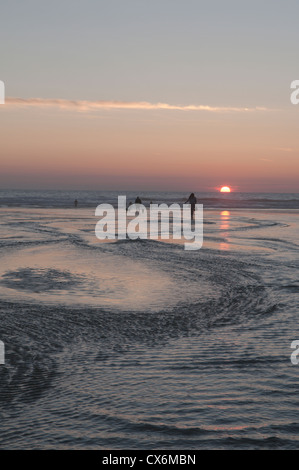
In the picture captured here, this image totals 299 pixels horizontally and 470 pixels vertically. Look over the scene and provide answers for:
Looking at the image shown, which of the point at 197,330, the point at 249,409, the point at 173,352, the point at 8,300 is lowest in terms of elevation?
the point at 249,409

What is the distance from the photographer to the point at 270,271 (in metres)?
14.5

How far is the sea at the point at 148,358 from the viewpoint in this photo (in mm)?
4648

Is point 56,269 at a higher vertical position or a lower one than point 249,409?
higher

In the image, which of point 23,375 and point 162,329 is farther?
point 162,329

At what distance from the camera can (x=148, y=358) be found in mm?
6719

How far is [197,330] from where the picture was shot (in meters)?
8.23

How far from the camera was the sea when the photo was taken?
465cm
